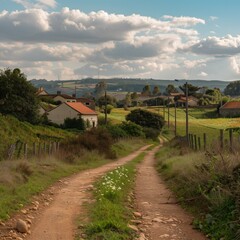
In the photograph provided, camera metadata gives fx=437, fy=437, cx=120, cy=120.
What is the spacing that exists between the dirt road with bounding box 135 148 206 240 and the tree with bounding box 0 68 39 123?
151 ft

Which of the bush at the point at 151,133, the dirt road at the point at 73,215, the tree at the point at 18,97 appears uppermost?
the tree at the point at 18,97

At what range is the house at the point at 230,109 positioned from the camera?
120m

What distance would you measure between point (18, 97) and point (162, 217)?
51717 millimetres

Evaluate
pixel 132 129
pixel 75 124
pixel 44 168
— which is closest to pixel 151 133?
pixel 132 129

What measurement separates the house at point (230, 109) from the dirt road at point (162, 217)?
350ft

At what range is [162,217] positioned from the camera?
10805 mm

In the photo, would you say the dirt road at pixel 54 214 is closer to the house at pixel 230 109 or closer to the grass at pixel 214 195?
the grass at pixel 214 195

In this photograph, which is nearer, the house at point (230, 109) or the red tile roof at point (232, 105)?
the house at point (230, 109)

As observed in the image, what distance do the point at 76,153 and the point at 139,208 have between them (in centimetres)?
1646

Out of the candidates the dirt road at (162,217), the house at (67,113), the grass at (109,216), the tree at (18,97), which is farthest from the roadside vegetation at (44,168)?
the house at (67,113)

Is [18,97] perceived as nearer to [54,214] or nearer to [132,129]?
[132,129]

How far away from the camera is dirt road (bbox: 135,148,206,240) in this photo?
910 centimetres

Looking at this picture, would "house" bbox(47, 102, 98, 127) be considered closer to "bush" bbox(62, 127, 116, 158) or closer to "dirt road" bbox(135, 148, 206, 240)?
"bush" bbox(62, 127, 116, 158)

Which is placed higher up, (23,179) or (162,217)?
(23,179)
